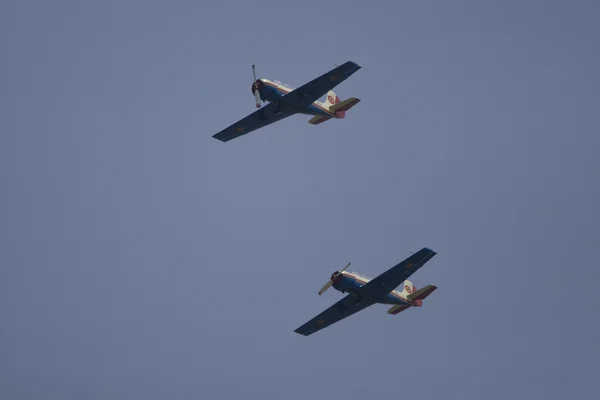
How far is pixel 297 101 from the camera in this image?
95.1 metres

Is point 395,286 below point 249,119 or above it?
below

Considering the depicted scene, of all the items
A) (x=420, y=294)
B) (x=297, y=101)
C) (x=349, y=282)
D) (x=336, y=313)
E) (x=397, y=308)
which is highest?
(x=297, y=101)

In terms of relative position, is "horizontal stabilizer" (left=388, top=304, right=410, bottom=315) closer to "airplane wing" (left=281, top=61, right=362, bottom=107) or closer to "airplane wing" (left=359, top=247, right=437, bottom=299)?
"airplane wing" (left=359, top=247, right=437, bottom=299)

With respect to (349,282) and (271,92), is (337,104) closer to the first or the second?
(271,92)

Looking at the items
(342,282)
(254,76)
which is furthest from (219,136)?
(342,282)

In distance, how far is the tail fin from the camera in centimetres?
9831

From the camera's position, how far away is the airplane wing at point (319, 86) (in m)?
90.6

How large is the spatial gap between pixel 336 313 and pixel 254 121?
70.5 ft

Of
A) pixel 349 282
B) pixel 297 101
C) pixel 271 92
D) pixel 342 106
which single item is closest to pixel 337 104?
pixel 342 106

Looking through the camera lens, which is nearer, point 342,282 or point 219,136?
point 342,282

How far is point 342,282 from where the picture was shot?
93.7 metres

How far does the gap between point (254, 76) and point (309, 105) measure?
6.83 meters

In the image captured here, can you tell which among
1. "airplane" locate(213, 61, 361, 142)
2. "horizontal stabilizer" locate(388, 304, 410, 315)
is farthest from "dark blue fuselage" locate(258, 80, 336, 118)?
"horizontal stabilizer" locate(388, 304, 410, 315)

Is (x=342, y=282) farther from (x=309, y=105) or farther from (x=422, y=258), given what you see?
(x=309, y=105)
